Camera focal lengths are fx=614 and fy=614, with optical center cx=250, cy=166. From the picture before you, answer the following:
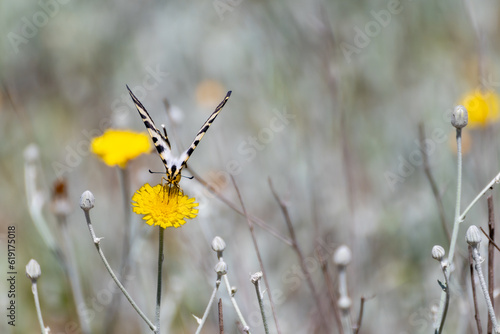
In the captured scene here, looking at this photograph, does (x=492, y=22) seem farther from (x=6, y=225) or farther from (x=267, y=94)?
(x=6, y=225)

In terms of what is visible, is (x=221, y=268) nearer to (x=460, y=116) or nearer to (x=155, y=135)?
(x=155, y=135)

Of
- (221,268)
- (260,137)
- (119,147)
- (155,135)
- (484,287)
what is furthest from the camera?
(260,137)

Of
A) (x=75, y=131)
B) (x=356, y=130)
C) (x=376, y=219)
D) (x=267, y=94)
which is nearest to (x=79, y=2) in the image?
(x=75, y=131)

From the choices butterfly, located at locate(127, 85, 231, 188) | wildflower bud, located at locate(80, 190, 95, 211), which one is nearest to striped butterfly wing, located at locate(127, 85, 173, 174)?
butterfly, located at locate(127, 85, 231, 188)

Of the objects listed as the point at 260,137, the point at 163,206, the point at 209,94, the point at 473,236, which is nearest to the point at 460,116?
the point at 473,236

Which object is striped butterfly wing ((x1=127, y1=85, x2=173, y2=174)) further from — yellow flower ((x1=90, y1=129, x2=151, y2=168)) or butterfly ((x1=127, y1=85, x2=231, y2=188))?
yellow flower ((x1=90, y1=129, x2=151, y2=168))

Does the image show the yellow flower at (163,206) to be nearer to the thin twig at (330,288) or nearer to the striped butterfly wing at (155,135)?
the striped butterfly wing at (155,135)
